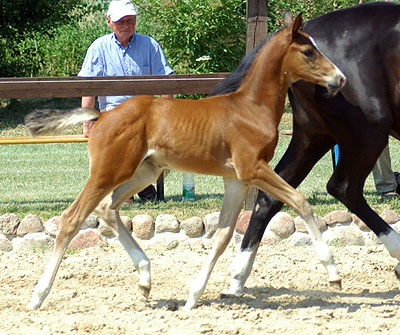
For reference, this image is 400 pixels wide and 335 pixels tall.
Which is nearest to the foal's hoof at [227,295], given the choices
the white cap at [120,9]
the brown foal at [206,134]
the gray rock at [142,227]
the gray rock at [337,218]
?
the brown foal at [206,134]

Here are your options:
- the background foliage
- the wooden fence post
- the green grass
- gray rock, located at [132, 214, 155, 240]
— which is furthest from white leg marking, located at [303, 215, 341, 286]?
the background foliage

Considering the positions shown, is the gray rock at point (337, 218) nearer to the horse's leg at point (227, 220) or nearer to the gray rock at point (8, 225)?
the horse's leg at point (227, 220)

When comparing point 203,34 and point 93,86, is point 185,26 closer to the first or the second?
point 203,34

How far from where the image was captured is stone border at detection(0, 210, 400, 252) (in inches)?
233

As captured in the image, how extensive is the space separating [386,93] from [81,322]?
2312mm

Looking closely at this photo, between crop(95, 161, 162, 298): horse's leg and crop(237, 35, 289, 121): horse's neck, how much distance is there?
73cm

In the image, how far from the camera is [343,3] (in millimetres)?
15930

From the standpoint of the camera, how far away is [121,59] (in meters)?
7.44

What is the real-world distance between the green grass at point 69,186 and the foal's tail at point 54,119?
7.08 ft

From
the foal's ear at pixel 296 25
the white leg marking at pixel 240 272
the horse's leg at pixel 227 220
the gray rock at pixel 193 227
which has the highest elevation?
the foal's ear at pixel 296 25

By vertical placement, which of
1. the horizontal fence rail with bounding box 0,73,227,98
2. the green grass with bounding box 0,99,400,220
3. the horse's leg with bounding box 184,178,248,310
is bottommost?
the green grass with bounding box 0,99,400,220

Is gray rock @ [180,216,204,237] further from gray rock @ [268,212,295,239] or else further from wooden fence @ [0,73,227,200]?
wooden fence @ [0,73,227,200]

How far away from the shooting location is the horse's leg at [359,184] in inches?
188

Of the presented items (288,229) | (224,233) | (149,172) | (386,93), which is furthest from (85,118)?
(288,229)
